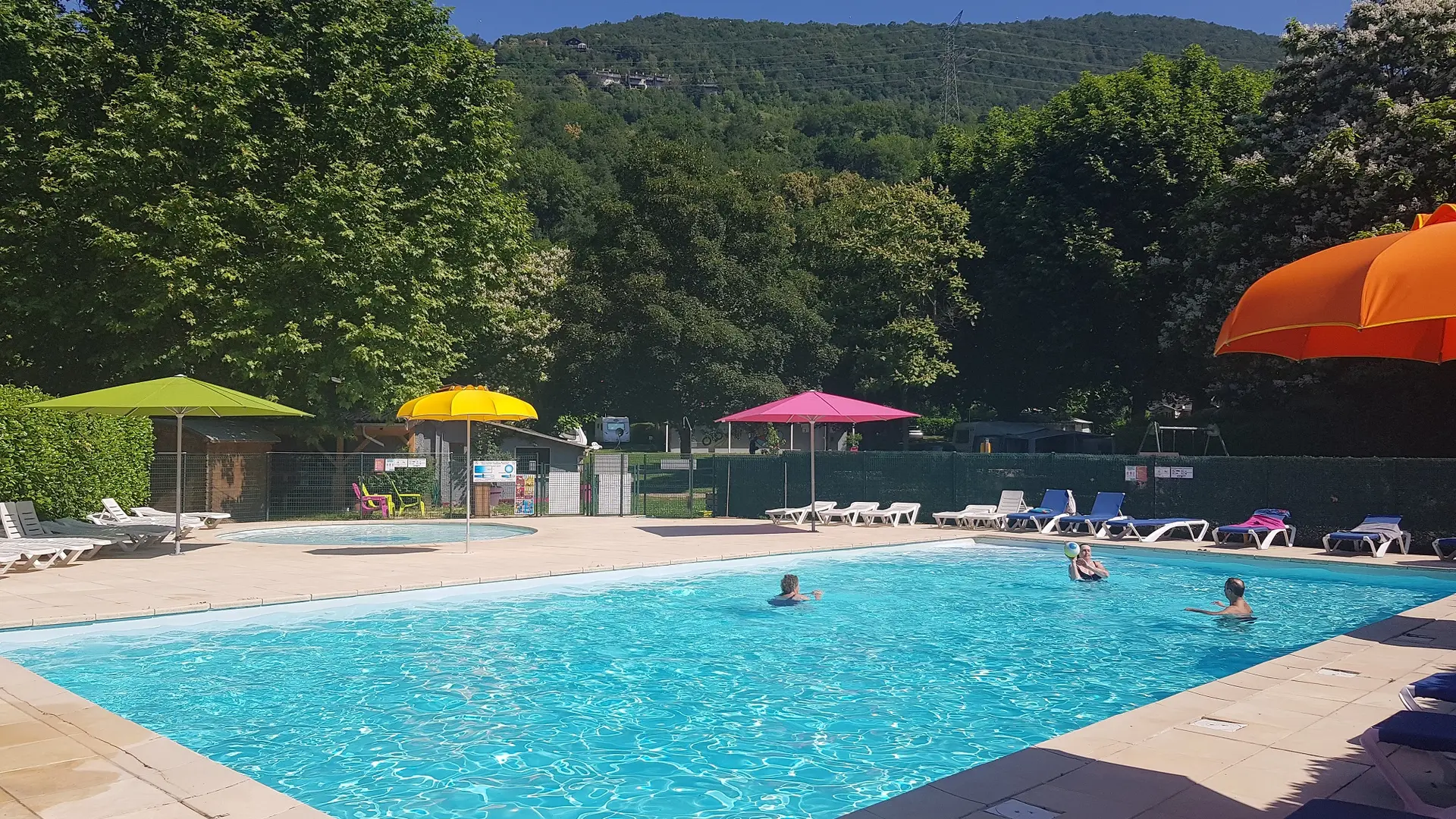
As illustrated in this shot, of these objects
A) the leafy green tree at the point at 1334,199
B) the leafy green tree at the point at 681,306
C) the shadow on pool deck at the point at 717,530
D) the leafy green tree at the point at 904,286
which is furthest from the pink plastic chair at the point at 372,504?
the leafy green tree at the point at 1334,199

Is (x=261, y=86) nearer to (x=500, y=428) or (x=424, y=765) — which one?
(x=500, y=428)

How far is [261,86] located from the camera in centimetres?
2531

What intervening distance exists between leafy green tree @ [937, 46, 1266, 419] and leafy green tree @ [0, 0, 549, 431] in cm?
1965

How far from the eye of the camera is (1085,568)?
1623 centimetres

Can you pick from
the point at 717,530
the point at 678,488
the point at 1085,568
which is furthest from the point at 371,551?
the point at 678,488

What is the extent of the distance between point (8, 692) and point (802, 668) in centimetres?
674

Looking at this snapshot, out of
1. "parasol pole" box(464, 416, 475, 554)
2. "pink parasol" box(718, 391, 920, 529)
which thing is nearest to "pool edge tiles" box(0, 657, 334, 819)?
"parasol pole" box(464, 416, 475, 554)

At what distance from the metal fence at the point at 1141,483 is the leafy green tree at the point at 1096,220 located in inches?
414

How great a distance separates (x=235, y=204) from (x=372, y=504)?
820 centimetres

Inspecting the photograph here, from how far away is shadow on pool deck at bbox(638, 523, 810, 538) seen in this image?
2234cm

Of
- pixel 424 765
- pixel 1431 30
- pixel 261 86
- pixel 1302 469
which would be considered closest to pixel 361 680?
pixel 424 765

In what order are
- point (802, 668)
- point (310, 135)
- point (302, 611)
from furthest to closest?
point (310, 135) < point (302, 611) < point (802, 668)

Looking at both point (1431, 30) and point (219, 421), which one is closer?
point (1431, 30)

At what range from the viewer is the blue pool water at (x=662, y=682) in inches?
282
